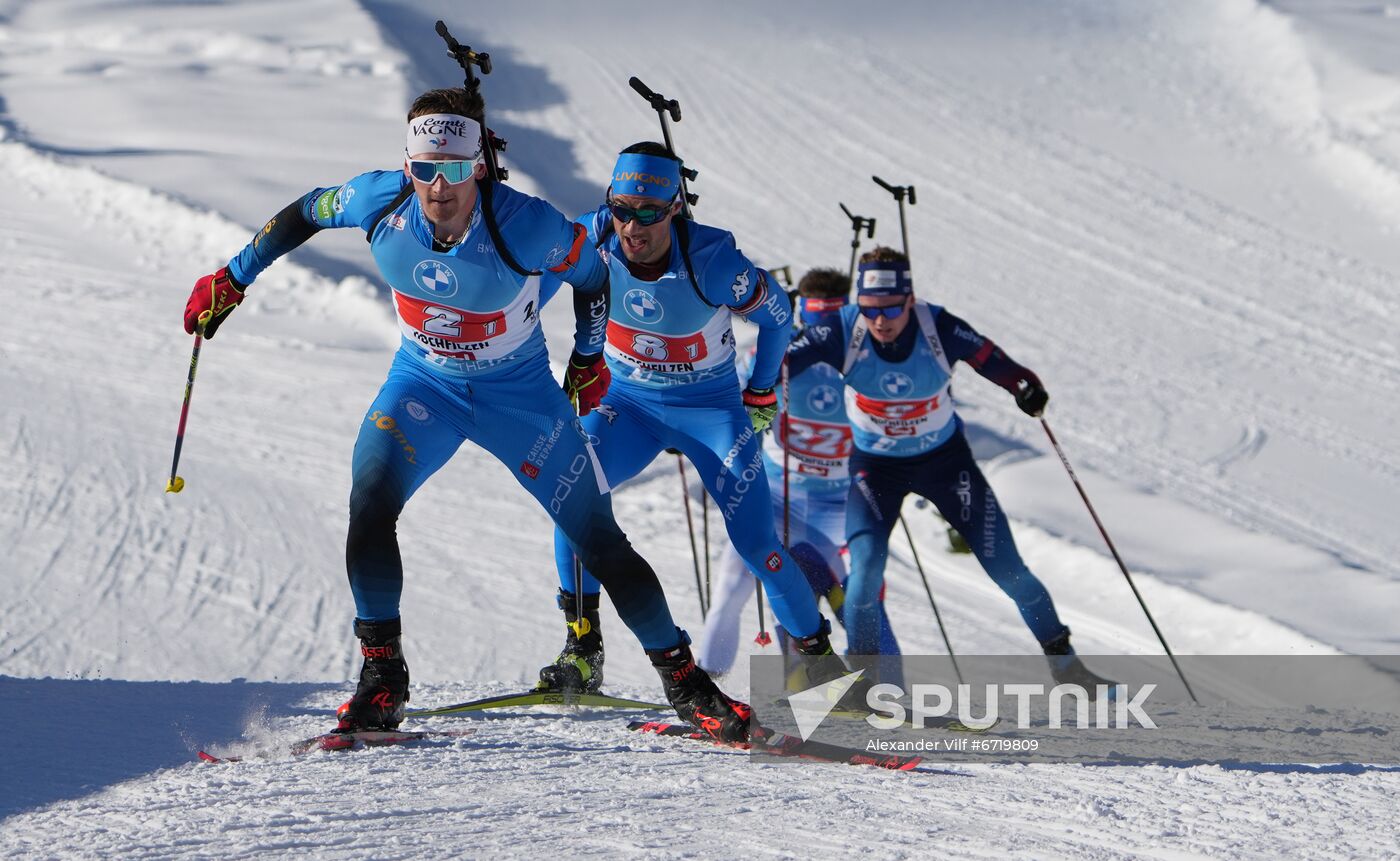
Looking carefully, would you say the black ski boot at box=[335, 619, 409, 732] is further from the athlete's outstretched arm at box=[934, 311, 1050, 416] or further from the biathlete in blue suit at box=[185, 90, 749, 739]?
the athlete's outstretched arm at box=[934, 311, 1050, 416]

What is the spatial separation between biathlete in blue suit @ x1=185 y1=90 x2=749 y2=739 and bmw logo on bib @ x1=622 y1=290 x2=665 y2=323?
0.65 meters

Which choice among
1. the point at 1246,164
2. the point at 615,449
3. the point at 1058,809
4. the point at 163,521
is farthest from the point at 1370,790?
the point at 1246,164

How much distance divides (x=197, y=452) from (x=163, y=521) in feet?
4.01

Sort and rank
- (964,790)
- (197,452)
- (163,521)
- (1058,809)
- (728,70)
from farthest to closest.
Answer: (728,70) < (197,452) < (163,521) < (964,790) < (1058,809)

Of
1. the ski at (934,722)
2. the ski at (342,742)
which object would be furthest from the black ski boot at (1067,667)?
the ski at (342,742)

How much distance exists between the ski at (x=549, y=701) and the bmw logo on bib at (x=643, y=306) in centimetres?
151

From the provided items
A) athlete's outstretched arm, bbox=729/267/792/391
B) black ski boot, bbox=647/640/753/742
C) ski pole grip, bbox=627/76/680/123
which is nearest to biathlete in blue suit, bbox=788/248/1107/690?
athlete's outstretched arm, bbox=729/267/792/391

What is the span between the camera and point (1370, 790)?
14.0 feet

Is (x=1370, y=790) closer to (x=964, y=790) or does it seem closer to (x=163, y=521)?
(x=964, y=790)

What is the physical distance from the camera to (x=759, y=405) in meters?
6.09

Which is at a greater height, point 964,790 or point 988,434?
point 988,434

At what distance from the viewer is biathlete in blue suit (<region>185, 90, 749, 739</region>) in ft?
14.7

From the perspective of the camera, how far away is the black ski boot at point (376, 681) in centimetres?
454
